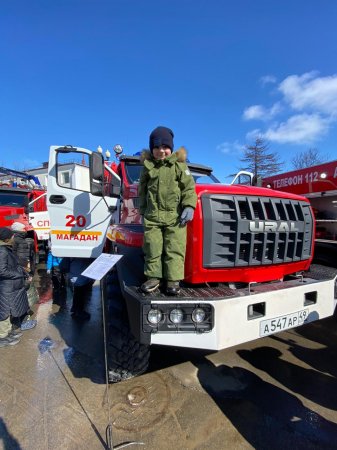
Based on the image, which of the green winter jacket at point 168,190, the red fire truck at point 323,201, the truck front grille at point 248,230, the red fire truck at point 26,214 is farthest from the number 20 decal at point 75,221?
the red fire truck at point 26,214

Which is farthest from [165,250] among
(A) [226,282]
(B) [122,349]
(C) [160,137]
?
(B) [122,349]

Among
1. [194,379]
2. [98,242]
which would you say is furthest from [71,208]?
[194,379]

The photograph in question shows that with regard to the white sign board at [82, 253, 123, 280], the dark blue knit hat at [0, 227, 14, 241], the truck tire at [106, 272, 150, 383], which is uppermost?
the dark blue knit hat at [0, 227, 14, 241]

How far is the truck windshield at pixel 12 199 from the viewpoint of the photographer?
910 centimetres

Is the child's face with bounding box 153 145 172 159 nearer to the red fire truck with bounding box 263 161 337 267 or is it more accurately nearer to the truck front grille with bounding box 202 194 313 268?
the truck front grille with bounding box 202 194 313 268

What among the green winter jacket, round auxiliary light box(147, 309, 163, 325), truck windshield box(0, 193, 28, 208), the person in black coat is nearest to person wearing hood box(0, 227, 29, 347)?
the person in black coat

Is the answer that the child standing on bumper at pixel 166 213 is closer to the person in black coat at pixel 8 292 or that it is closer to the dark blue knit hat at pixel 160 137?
the dark blue knit hat at pixel 160 137

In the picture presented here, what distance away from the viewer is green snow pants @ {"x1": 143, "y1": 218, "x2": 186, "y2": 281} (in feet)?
7.64

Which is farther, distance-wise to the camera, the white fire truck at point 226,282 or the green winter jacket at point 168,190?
the green winter jacket at point 168,190

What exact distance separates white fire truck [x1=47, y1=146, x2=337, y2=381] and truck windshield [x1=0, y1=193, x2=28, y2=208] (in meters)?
6.78

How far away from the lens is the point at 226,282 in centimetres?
271

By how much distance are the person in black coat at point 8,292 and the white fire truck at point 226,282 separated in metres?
1.65

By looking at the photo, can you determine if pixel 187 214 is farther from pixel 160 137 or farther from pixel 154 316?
pixel 154 316

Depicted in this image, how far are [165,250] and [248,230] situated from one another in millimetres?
735
